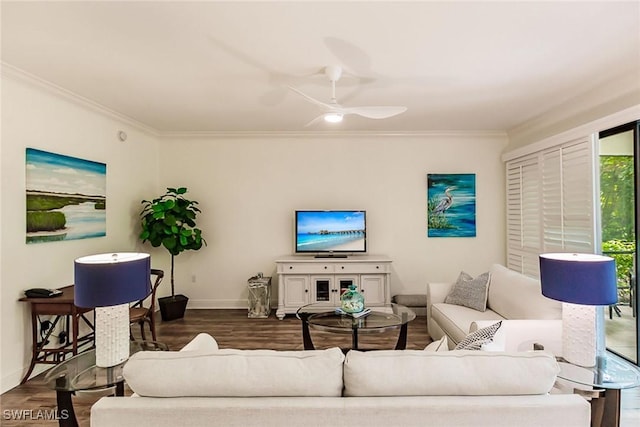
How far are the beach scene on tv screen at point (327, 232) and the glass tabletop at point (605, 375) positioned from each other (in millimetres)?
3274

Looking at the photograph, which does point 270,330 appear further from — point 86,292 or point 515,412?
point 515,412

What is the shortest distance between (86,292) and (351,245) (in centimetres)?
365

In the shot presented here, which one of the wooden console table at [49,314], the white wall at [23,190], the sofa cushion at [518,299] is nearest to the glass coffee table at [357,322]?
the sofa cushion at [518,299]

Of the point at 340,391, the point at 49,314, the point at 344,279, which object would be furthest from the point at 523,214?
the point at 49,314

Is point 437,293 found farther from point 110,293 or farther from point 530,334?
point 110,293

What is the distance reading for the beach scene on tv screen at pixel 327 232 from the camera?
5.00 meters

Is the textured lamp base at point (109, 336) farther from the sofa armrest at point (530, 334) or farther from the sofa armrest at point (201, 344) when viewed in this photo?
the sofa armrest at point (530, 334)

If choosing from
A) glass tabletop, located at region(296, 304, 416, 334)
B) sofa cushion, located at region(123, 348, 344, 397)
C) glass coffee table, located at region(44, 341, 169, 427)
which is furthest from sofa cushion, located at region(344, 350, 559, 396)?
glass tabletop, located at region(296, 304, 416, 334)

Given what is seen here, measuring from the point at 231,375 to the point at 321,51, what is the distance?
2.18m

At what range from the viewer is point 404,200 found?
16.9ft

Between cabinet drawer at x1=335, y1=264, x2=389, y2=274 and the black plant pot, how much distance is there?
221 centimetres

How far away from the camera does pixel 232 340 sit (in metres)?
3.84

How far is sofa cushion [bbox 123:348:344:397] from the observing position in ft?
4.32

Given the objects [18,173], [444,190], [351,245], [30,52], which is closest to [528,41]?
[444,190]
